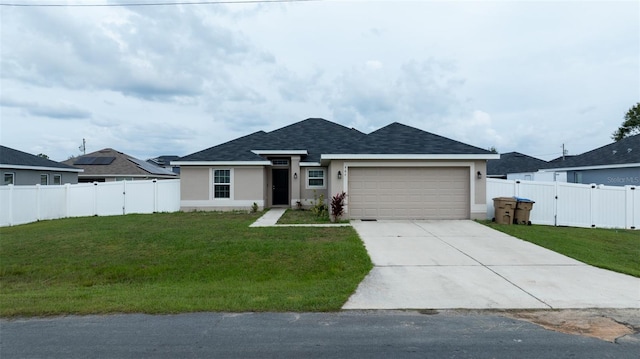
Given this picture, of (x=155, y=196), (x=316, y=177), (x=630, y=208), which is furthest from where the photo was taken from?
(x=316, y=177)

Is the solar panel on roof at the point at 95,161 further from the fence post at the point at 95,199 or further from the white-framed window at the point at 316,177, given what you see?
the white-framed window at the point at 316,177

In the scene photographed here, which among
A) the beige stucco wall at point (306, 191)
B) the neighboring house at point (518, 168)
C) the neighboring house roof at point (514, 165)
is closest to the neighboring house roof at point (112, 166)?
the beige stucco wall at point (306, 191)

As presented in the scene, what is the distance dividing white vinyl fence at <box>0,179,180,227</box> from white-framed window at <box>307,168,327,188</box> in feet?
21.8

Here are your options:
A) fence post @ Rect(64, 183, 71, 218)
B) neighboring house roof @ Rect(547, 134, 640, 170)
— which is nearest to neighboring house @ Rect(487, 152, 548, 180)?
neighboring house roof @ Rect(547, 134, 640, 170)

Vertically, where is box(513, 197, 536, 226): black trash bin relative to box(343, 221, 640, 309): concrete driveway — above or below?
above

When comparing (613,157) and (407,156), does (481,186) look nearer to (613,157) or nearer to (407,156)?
(407,156)

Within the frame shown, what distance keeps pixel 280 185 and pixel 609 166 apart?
17881mm

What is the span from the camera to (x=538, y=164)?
3566cm

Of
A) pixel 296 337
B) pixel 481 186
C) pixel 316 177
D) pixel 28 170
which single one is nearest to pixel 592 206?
pixel 481 186

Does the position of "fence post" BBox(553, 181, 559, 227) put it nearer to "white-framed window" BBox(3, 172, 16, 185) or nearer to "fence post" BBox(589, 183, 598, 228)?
"fence post" BBox(589, 183, 598, 228)

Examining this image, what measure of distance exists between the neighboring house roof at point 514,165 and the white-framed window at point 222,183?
1089 inches

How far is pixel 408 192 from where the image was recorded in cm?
1484

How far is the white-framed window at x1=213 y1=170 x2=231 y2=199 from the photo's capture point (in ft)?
62.7

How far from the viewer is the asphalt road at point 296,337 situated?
162 inches
